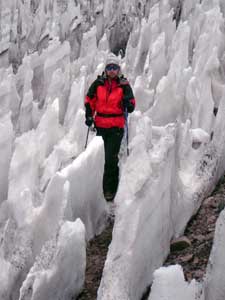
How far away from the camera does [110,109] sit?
6680 mm

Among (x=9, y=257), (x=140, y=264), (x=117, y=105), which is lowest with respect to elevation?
(x=9, y=257)

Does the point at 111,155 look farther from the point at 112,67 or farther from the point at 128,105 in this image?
the point at 112,67

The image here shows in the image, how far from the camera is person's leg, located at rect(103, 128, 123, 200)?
267 inches

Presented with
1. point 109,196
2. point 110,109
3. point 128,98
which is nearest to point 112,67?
point 128,98

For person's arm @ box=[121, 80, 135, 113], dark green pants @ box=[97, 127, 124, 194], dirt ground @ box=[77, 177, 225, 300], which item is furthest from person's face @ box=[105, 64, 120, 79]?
dirt ground @ box=[77, 177, 225, 300]

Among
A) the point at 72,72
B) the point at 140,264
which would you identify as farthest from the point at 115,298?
the point at 72,72

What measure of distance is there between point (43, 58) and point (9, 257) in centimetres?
680

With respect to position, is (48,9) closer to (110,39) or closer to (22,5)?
(22,5)

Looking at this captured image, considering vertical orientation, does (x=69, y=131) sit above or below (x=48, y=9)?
below

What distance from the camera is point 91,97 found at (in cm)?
679

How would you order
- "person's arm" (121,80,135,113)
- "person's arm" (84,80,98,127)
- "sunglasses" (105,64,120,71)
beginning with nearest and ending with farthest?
"sunglasses" (105,64,120,71)
"person's arm" (121,80,135,113)
"person's arm" (84,80,98,127)

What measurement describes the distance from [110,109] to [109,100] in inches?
4.5

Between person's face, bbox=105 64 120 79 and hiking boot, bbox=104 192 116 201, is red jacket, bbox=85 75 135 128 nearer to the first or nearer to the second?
person's face, bbox=105 64 120 79

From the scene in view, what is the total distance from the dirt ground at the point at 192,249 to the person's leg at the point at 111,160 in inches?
36.0
